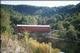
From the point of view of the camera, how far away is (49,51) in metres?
1.32

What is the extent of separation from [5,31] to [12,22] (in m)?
0.10

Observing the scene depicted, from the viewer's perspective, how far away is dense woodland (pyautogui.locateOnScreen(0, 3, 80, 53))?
1.32 metres

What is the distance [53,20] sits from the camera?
1349 millimetres

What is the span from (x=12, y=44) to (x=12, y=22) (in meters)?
0.20

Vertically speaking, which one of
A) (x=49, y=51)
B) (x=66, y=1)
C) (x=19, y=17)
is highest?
(x=66, y=1)

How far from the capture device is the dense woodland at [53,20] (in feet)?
4.33

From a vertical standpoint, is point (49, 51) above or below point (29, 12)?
below

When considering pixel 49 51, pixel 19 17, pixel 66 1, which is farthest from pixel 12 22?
pixel 66 1

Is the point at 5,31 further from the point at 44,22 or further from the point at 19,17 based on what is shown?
the point at 44,22

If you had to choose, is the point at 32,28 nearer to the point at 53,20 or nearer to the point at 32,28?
the point at 32,28

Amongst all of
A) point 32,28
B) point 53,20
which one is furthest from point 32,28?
point 53,20

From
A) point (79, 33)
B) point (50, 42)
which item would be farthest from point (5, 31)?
point (79, 33)

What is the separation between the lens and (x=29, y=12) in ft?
4.47

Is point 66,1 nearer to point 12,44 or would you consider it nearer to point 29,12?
point 29,12
